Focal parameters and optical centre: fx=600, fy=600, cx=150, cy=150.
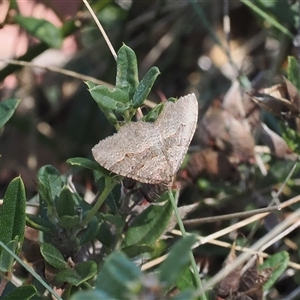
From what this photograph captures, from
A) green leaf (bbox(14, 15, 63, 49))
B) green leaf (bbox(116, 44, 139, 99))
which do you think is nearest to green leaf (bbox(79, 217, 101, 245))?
green leaf (bbox(116, 44, 139, 99))

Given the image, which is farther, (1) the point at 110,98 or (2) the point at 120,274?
(1) the point at 110,98

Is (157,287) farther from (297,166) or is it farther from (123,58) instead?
(297,166)

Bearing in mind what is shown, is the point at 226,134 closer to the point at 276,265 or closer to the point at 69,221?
the point at 276,265

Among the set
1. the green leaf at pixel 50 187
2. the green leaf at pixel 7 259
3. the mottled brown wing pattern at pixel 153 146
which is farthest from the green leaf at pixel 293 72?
the green leaf at pixel 7 259

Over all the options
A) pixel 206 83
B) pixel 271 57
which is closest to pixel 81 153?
pixel 206 83

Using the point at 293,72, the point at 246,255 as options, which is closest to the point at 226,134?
the point at 293,72
